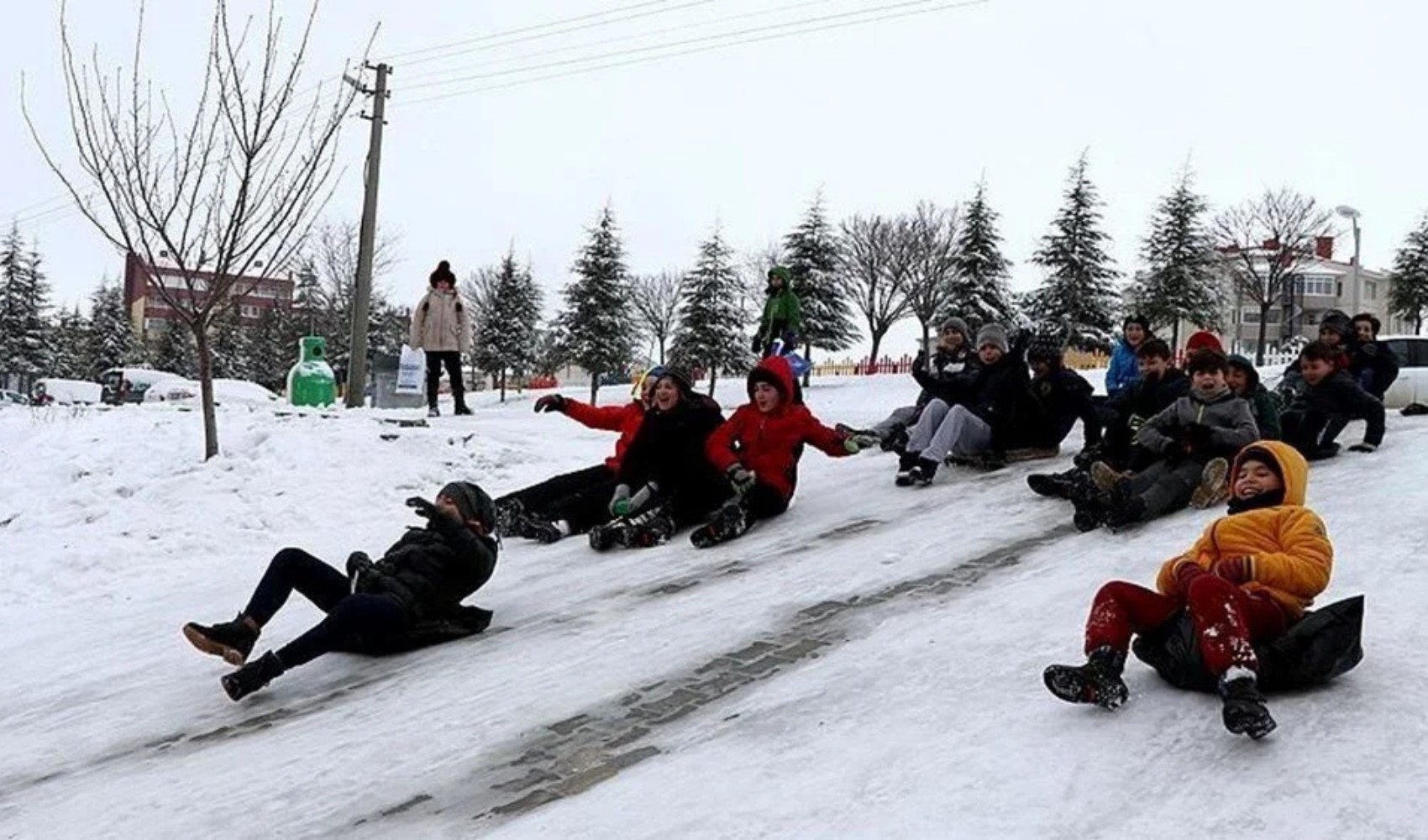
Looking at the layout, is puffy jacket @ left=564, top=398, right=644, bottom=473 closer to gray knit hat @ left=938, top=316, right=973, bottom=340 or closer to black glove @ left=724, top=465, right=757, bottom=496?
black glove @ left=724, top=465, right=757, bottom=496

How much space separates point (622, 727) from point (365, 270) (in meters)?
14.8

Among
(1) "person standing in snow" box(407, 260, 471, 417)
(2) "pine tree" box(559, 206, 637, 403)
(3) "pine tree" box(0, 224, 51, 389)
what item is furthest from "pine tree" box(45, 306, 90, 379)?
(1) "person standing in snow" box(407, 260, 471, 417)

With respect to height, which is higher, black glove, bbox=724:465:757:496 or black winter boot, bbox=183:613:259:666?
black glove, bbox=724:465:757:496

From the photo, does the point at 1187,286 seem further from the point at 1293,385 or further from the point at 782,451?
the point at 782,451

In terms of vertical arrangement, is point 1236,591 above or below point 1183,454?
below

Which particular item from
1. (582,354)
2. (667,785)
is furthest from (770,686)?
(582,354)

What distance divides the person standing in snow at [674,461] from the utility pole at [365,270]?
32.9 ft

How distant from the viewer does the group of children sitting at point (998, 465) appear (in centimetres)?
396

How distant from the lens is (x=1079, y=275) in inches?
1521

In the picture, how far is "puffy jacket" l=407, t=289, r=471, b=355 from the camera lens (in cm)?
1478

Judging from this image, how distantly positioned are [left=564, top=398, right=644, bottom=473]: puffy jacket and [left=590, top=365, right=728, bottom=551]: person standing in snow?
0.29 metres

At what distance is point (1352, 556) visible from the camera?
579cm

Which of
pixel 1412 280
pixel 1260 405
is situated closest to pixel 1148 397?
pixel 1260 405

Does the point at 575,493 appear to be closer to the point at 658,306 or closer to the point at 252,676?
the point at 252,676
